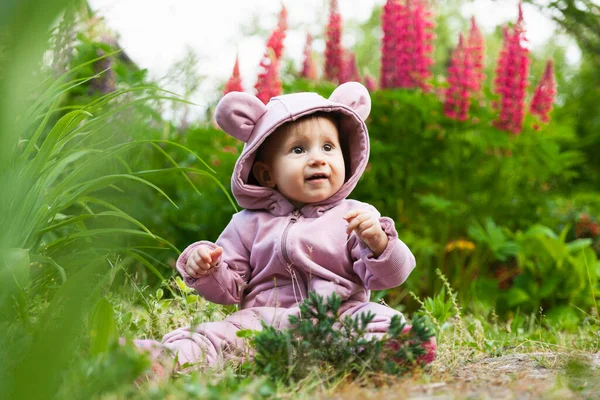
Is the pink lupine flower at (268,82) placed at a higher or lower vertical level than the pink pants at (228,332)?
higher

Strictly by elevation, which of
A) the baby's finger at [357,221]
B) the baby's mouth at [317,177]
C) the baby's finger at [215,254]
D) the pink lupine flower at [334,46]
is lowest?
the baby's finger at [215,254]

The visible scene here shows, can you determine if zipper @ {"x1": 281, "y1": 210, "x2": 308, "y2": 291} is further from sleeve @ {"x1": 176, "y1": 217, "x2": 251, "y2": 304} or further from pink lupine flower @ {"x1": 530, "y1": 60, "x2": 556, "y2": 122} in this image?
pink lupine flower @ {"x1": 530, "y1": 60, "x2": 556, "y2": 122}

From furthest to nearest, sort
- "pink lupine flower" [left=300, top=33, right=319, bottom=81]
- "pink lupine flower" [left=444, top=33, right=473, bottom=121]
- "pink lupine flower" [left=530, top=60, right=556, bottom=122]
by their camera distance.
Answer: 1. "pink lupine flower" [left=300, top=33, right=319, bottom=81]
2. "pink lupine flower" [left=530, top=60, right=556, bottom=122]
3. "pink lupine flower" [left=444, top=33, right=473, bottom=121]

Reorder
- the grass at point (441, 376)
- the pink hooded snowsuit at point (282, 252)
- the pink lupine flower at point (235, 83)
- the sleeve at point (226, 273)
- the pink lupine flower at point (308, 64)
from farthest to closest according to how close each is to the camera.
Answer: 1. the pink lupine flower at point (308, 64)
2. the pink lupine flower at point (235, 83)
3. the sleeve at point (226, 273)
4. the pink hooded snowsuit at point (282, 252)
5. the grass at point (441, 376)

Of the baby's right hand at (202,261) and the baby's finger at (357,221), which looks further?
the baby's right hand at (202,261)

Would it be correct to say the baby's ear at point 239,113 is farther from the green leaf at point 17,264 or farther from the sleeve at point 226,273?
the green leaf at point 17,264

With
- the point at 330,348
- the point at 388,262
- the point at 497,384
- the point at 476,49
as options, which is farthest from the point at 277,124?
the point at 476,49

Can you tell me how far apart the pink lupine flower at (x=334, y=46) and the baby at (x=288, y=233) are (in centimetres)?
252

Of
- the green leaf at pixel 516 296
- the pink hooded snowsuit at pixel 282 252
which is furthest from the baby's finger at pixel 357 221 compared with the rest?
the green leaf at pixel 516 296

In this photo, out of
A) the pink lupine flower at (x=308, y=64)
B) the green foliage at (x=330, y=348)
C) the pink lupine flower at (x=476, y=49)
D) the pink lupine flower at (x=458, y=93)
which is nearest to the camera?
the green foliage at (x=330, y=348)

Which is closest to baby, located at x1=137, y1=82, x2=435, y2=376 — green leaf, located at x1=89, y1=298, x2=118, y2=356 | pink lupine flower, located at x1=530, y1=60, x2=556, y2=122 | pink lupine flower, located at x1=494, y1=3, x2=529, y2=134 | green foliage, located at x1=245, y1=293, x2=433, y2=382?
green foliage, located at x1=245, y1=293, x2=433, y2=382

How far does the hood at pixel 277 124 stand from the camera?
2.42 metres

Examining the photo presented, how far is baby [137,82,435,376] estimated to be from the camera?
225 centimetres

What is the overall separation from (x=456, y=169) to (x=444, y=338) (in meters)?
2.24
